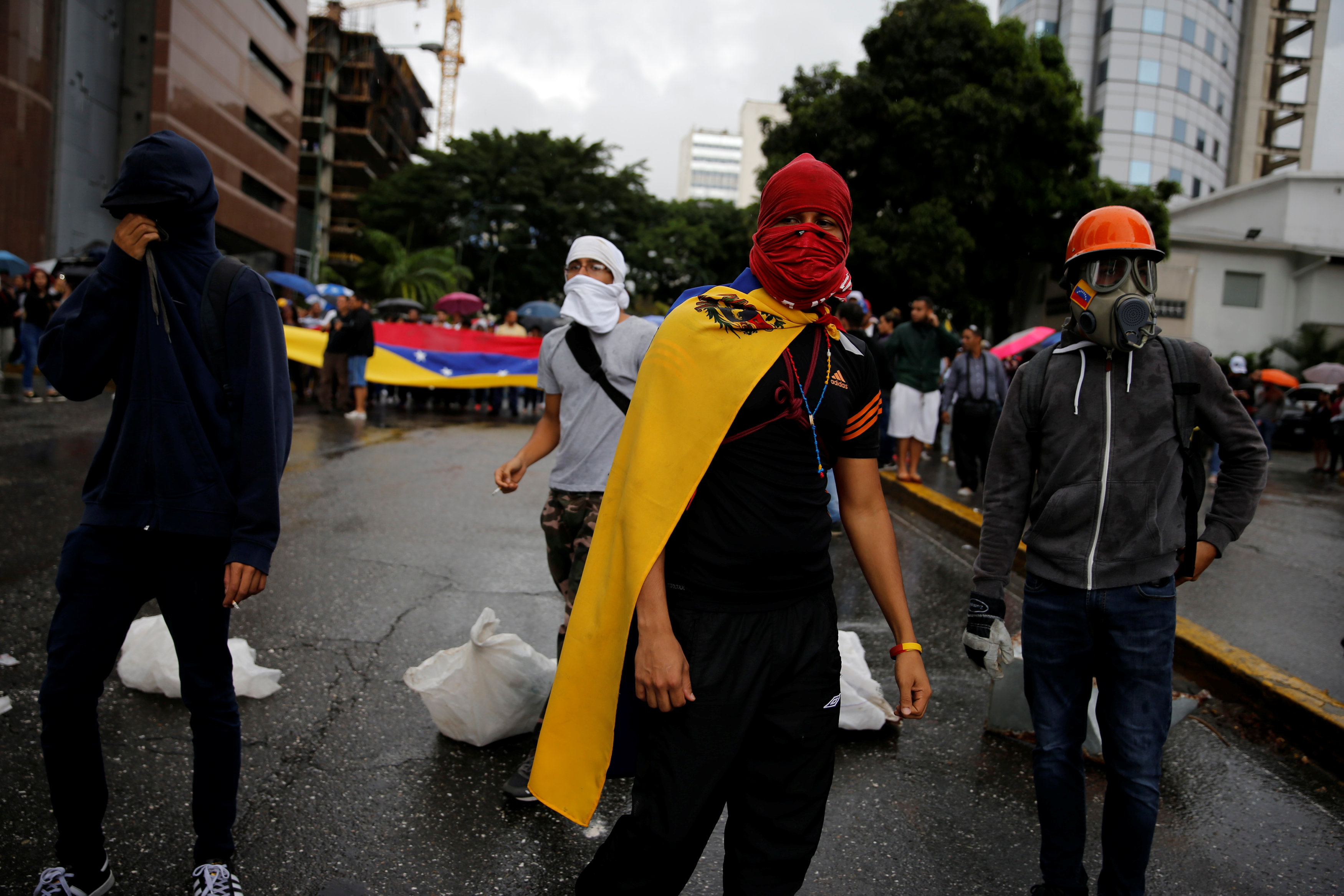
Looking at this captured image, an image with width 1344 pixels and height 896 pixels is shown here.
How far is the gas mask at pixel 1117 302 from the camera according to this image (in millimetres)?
2438

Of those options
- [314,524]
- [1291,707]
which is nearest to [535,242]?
[314,524]

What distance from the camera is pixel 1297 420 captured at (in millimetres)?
23219

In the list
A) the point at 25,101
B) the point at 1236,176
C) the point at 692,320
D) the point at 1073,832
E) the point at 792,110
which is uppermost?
the point at 1236,176

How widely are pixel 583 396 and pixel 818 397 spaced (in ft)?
5.16

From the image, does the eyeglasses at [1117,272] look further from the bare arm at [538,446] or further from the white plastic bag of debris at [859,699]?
the bare arm at [538,446]

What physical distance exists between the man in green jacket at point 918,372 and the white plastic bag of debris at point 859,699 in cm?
638

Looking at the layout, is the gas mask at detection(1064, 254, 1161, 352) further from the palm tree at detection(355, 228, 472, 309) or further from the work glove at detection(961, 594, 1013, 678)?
the palm tree at detection(355, 228, 472, 309)

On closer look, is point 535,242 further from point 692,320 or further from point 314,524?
point 692,320

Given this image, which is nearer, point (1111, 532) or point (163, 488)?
point (163, 488)

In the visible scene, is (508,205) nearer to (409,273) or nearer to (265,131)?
(409,273)

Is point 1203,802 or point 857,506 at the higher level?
point 857,506

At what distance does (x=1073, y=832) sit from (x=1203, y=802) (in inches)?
47.9

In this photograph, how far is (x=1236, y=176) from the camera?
6381 cm

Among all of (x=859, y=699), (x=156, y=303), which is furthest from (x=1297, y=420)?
(x=156, y=303)
